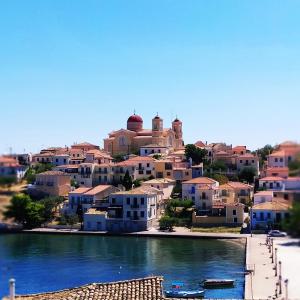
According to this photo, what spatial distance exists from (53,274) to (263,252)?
7.10 metres

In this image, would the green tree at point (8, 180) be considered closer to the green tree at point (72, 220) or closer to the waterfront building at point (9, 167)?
the waterfront building at point (9, 167)

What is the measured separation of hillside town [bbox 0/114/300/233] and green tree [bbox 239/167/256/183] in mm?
54

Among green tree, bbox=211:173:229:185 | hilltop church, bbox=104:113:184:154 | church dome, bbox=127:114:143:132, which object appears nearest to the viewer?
green tree, bbox=211:173:229:185

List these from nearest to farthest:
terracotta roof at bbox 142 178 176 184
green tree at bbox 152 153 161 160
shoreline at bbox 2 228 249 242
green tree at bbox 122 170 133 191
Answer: shoreline at bbox 2 228 249 242, terracotta roof at bbox 142 178 176 184, green tree at bbox 122 170 133 191, green tree at bbox 152 153 161 160

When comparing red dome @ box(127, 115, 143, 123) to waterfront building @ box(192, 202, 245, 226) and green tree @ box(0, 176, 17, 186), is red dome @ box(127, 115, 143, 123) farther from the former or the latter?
green tree @ box(0, 176, 17, 186)

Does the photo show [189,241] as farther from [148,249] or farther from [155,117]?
[155,117]

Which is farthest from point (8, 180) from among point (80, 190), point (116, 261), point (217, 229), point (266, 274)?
point (80, 190)

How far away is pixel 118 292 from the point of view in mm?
9516

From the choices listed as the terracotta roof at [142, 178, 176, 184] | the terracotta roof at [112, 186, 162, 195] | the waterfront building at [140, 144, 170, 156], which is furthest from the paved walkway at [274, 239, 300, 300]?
the waterfront building at [140, 144, 170, 156]

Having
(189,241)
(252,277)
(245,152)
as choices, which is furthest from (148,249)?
(245,152)

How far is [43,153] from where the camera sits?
38.9 meters

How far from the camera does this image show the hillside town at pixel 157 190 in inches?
1090

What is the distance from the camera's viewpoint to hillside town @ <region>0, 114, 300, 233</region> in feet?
90.8

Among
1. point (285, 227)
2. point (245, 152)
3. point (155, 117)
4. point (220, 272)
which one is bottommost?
point (220, 272)
